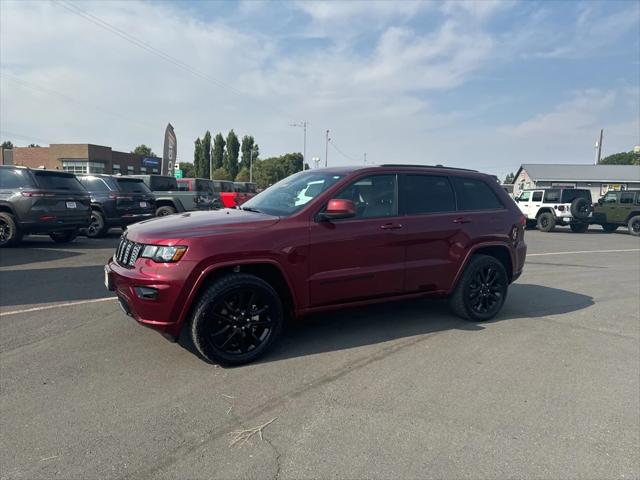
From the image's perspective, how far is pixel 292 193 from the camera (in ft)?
15.3

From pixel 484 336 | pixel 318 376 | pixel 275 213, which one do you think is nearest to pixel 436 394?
pixel 318 376

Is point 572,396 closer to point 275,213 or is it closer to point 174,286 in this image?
point 275,213

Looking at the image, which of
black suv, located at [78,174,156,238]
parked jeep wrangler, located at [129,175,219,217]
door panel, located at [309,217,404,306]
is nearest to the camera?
door panel, located at [309,217,404,306]

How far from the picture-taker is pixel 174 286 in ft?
11.5

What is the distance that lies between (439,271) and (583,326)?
198cm

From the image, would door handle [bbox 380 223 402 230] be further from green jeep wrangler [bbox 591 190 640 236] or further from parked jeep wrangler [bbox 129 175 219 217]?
green jeep wrangler [bbox 591 190 640 236]

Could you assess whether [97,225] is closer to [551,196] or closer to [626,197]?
[551,196]

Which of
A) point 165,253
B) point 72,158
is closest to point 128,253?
point 165,253

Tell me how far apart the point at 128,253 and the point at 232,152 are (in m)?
82.8

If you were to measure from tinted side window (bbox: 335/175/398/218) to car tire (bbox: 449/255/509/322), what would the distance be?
4.12ft

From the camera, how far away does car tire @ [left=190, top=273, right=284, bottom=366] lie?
365cm

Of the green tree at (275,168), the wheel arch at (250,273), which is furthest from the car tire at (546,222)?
the green tree at (275,168)

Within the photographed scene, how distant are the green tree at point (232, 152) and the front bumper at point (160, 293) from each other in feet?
268

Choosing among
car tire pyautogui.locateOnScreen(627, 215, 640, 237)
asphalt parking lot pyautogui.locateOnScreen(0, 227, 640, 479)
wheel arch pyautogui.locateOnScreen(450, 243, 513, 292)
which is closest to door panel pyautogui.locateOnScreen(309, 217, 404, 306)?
asphalt parking lot pyautogui.locateOnScreen(0, 227, 640, 479)
